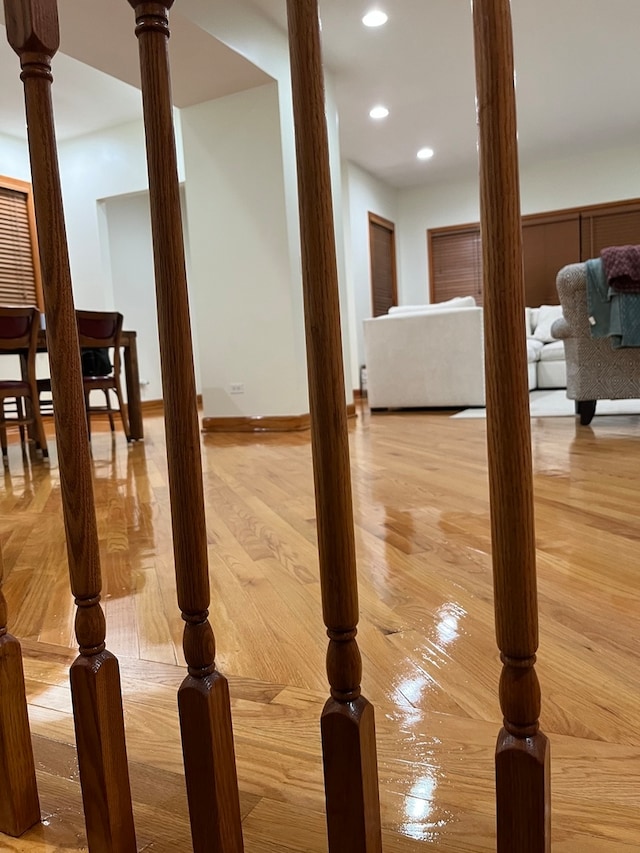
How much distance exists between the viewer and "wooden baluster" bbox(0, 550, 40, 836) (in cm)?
57

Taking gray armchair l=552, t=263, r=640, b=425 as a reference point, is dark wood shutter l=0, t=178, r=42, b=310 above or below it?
above

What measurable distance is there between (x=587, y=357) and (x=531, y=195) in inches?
194

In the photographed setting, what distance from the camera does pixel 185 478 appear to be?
1.51 feet

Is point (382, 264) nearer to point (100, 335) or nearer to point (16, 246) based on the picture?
point (16, 246)

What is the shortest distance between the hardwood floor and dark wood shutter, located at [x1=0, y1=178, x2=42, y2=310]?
4383 mm

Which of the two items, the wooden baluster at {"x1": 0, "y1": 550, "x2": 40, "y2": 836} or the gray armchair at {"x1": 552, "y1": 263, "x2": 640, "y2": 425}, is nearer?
the wooden baluster at {"x1": 0, "y1": 550, "x2": 40, "y2": 836}

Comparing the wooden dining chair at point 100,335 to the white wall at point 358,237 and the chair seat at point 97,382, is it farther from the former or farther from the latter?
the white wall at point 358,237

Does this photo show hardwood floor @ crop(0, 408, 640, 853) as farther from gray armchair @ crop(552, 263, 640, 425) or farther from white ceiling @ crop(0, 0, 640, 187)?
white ceiling @ crop(0, 0, 640, 187)

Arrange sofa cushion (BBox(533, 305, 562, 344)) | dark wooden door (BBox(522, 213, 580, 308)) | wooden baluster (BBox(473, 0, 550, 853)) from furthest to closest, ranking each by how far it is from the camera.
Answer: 1. dark wooden door (BBox(522, 213, 580, 308))
2. sofa cushion (BBox(533, 305, 562, 344))
3. wooden baluster (BBox(473, 0, 550, 853))

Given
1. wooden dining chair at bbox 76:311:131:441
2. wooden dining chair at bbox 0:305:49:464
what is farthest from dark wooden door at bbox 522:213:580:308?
wooden dining chair at bbox 0:305:49:464

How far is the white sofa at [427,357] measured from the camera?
4.65 metres

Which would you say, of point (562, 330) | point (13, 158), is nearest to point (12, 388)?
point (562, 330)

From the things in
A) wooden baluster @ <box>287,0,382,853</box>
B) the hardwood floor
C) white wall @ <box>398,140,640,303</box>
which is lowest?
the hardwood floor

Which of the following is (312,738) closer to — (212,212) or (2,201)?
(212,212)
